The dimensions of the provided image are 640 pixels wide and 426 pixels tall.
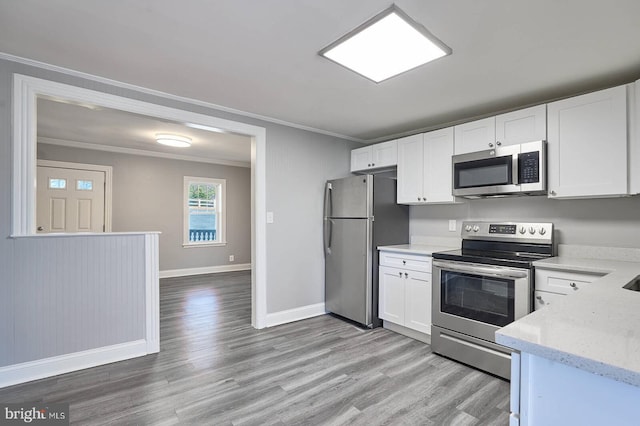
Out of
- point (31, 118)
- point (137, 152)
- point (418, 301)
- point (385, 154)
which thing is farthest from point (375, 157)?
point (137, 152)

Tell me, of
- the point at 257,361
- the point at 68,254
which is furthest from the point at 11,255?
the point at 257,361

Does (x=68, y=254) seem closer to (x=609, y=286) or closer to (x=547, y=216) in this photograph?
(x=609, y=286)

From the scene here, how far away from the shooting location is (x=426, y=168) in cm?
327

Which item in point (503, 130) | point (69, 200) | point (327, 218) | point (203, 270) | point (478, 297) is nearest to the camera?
point (478, 297)

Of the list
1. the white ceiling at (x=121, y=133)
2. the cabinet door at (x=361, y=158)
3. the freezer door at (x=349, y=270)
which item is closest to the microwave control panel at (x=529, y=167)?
the freezer door at (x=349, y=270)

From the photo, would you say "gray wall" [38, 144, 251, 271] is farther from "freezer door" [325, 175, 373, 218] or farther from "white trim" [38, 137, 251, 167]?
"freezer door" [325, 175, 373, 218]

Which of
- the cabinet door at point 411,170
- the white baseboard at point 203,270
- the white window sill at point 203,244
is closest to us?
the cabinet door at point 411,170

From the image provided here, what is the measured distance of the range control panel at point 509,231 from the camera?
2574 mm

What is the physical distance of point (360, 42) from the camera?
187 cm

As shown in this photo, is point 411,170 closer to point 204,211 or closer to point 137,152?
point 204,211

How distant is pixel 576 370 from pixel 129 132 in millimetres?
5205

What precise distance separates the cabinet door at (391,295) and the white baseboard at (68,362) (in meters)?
2.31

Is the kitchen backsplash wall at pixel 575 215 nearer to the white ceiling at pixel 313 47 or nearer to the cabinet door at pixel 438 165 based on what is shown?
the cabinet door at pixel 438 165

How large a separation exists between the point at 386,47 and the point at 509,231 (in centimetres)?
197
